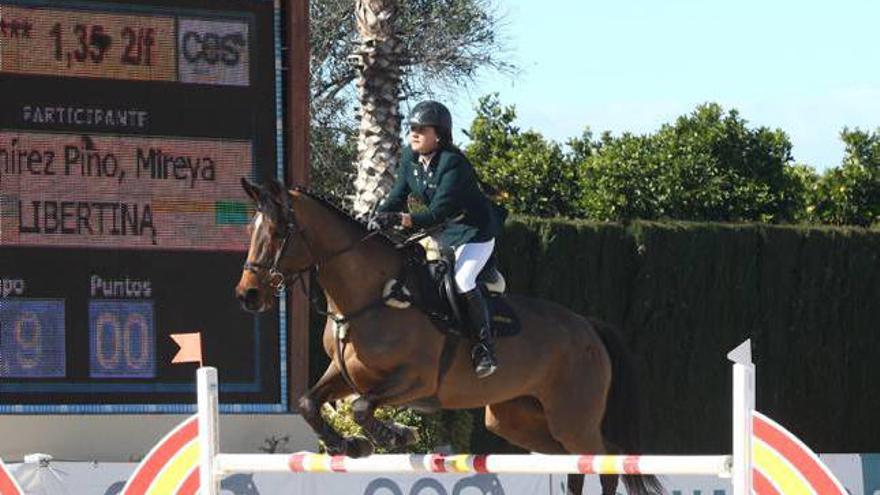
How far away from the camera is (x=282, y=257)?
9.26 m

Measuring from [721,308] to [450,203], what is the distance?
8.55 m

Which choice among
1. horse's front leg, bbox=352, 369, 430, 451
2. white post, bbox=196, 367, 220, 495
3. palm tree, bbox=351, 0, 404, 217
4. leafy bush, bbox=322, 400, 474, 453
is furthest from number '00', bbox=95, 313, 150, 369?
palm tree, bbox=351, 0, 404, 217

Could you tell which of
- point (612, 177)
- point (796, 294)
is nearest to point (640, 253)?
point (796, 294)

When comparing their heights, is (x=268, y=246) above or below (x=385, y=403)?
above

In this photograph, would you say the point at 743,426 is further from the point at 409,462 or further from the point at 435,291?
the point at 435,291

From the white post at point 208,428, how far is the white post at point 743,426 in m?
2.34

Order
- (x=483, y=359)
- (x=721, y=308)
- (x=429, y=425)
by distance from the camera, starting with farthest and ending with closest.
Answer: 1. (x=721, y=308)
2. (x=429, y=425)
3. (x=483, y=359)

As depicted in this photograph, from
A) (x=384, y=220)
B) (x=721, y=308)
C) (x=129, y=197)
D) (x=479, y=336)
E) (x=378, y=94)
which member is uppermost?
(x=378, y=94)

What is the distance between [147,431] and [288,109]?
7.08ft

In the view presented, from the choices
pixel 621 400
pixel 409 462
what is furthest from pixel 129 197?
pixel 409 462

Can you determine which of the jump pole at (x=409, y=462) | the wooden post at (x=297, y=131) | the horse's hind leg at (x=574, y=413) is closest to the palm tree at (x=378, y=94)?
the wooden post at (x=297, y=131)

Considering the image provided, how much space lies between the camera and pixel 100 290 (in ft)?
36.6

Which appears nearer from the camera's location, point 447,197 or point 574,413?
point 447,197

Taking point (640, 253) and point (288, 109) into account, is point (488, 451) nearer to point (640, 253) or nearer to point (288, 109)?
point (640, 253)
